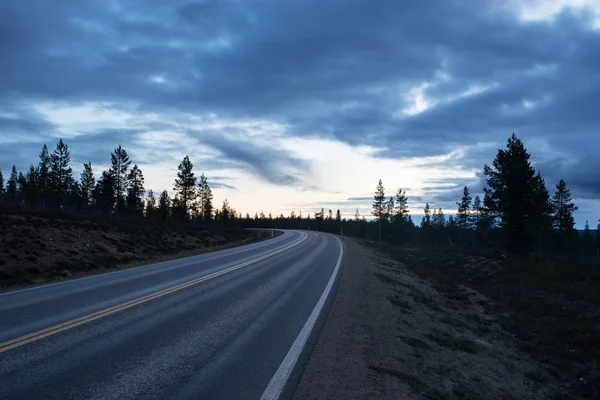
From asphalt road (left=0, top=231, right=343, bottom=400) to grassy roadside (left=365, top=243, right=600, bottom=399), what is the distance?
2.35 metres

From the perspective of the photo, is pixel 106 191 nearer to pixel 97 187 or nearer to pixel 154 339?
pixel 97 187

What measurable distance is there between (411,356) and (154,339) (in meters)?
4.51

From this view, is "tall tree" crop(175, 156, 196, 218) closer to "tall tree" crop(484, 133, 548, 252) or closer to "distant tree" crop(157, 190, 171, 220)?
"distant tree" crop(157, 190, 171, 220)

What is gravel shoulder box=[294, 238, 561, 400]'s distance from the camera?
5.73m

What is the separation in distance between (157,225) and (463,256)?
2694 cm

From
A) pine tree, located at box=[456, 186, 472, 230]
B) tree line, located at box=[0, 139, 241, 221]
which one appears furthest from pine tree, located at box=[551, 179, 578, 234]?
tree line, located at box=[0, 139, 241, 221]

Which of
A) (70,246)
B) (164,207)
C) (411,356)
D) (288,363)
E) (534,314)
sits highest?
(164,207)

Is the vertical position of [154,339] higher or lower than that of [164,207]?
lower

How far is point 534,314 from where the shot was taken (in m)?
16.1

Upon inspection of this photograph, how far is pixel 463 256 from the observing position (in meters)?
36.4

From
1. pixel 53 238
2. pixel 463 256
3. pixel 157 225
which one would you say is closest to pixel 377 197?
pixel 463 256

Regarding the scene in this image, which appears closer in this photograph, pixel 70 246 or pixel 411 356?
pixel 411 356

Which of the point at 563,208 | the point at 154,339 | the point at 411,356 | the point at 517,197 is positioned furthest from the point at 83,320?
the point at 563,208

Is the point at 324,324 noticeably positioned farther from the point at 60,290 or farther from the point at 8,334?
the point at 60,290
